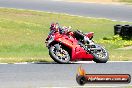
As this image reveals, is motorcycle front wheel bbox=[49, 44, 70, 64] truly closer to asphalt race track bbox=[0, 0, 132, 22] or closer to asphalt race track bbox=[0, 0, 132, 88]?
asphalt race track bbox=[0, 0, 132, 88]

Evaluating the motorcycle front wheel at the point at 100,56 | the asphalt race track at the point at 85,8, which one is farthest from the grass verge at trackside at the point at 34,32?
A: the asphalt race track at the point at 85,8

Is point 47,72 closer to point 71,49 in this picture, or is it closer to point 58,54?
point 58,54

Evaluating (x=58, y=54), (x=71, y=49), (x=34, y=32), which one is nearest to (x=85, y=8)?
(x=34, y=32)

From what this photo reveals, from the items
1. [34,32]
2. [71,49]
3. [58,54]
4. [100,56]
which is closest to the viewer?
[58,54]

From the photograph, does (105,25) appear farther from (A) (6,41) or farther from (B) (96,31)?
(A) (6,41)

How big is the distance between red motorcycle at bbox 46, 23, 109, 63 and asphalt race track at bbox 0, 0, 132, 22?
875 inches

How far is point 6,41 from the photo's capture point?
→ 2542 cm

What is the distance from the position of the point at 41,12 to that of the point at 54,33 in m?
24.1

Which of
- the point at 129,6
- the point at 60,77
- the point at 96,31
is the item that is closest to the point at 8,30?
the point at 96,31

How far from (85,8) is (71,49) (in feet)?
94.8

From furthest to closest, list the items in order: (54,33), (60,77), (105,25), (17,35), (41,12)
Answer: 1. (41,12)
2. (105,25)
3. (17,35)
4. (54,33)
5. (60,77)

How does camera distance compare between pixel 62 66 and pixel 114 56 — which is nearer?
pixel 62 66

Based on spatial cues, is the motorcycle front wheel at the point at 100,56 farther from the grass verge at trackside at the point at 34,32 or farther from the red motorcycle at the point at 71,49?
the grass verge at trackside at the point at 34,32

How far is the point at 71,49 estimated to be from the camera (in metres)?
15.6
